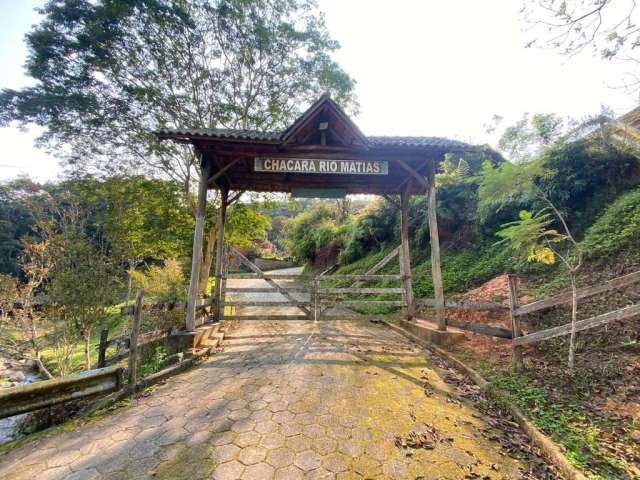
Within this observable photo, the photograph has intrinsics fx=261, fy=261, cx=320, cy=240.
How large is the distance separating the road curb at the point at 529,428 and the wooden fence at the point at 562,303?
2.15 ft

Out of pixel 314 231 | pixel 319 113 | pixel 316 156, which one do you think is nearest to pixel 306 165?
pixel 316 156

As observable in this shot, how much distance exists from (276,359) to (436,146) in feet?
17.8

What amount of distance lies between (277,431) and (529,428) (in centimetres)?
255

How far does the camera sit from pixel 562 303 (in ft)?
11.8

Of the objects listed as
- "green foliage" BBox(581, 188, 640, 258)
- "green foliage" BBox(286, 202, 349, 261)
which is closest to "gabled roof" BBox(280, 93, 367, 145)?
"green foliage" BBox(581, 188, 640, 258)

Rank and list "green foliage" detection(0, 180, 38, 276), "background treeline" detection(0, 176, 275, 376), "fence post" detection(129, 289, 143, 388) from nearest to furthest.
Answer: "fence post" detection(129, 289, 143, 388) < "background treeline" detection(0, 176, 275, 376) < "green foliage" detection(0, 180, 38, 276)

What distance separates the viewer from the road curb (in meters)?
2.11

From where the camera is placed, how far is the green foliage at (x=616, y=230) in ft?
16.9

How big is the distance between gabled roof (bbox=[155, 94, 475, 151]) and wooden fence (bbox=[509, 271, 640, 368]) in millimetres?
3307

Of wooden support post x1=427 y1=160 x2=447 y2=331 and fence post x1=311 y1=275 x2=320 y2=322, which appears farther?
fence post x1=311 y1=275 x2=320 y2=322

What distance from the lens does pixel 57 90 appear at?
28.6 feet

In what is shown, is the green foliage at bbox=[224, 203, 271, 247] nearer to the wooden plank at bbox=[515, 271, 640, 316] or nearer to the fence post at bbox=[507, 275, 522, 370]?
the fence post at bbox=[507, 275, 522, 370]

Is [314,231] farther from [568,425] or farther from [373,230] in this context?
[568,425]

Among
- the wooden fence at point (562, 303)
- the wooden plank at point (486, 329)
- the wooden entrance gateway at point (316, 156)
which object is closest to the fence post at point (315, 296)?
the wooden entrance gateway at point (316, 156)
